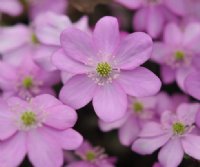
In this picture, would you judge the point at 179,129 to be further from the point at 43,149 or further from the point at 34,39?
the point at 34,39

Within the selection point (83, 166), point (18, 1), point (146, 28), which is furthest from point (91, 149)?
point (18, 1)

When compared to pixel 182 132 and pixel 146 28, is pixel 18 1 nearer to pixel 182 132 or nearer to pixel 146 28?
pixel 146 28

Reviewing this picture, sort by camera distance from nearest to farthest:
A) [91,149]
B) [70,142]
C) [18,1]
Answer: [70,142] < [91,149] < [18,1]

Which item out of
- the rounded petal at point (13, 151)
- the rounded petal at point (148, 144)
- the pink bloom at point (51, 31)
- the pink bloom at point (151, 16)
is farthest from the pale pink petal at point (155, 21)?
the rounded petal at point (13, 151)

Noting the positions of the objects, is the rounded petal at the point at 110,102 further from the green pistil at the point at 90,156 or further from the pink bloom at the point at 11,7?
the pink bloom at the point at 11,7

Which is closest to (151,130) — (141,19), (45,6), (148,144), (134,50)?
(148,144)
